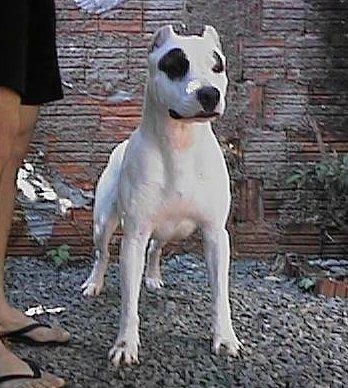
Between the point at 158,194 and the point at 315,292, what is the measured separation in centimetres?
90

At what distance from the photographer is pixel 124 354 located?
2.13 meters

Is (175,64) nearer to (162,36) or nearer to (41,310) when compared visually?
(162,36)

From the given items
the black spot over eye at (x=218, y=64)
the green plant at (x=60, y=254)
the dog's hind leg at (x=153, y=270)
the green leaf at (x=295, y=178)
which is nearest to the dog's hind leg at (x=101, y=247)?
the dog's hind leg at (x=153, y=270)

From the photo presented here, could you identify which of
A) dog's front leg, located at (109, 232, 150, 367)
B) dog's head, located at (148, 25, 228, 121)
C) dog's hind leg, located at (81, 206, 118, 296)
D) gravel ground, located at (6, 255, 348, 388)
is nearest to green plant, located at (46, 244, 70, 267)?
gravel ground, located at (6, 255, 348, 388)

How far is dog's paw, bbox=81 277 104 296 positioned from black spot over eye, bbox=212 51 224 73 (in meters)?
0.99

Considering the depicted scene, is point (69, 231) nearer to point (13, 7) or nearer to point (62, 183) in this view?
point (62, 183)

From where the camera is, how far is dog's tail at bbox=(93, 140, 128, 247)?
259cm

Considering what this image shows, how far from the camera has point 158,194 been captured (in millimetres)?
2168

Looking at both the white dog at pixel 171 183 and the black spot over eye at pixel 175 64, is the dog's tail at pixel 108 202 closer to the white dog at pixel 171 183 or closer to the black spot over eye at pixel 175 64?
the white dog at pixel 171 183

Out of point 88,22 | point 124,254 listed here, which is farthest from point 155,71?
point 88,22

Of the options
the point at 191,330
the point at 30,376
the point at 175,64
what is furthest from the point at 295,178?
the point at 30,376

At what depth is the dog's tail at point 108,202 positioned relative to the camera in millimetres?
2594

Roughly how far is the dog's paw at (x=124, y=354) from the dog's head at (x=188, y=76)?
56 centimetres

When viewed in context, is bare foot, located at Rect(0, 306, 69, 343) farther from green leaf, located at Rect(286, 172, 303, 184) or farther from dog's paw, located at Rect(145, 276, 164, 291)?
green leaf, located at Rect(286, 172, 303, 184)
